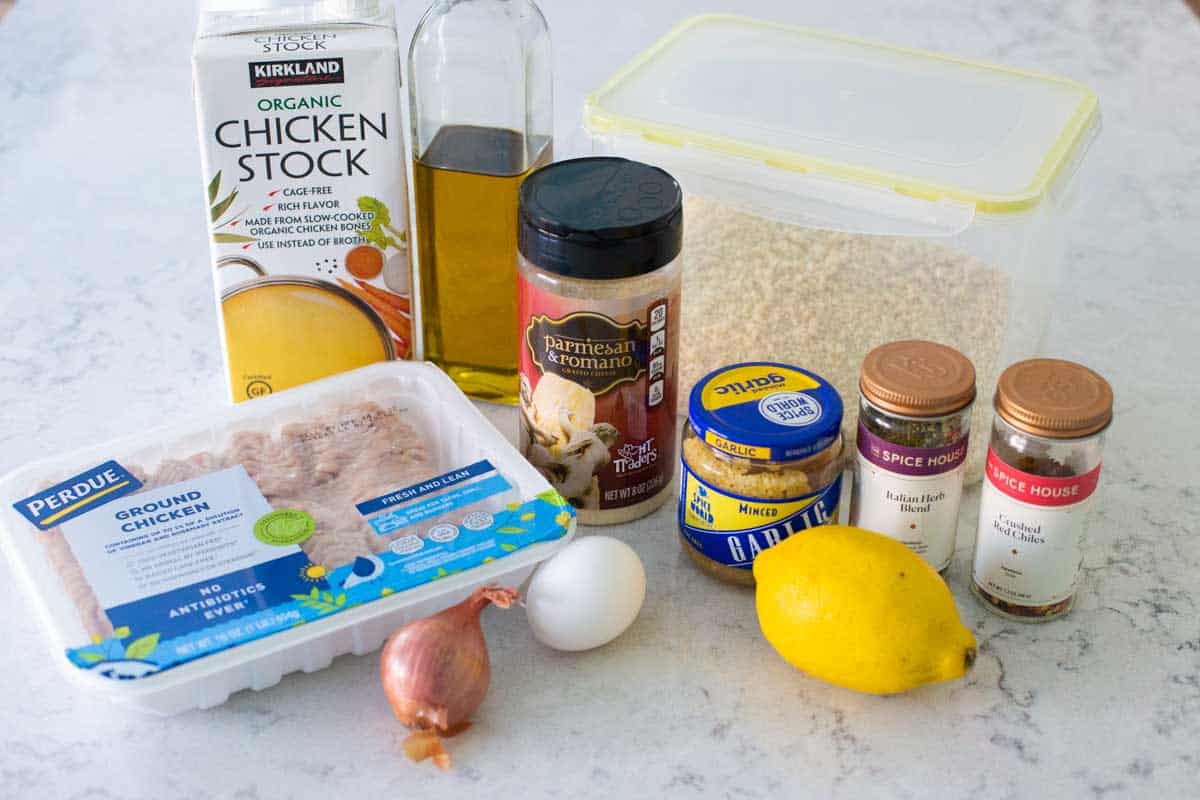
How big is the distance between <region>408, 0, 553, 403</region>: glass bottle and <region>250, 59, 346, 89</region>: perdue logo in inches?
3.2

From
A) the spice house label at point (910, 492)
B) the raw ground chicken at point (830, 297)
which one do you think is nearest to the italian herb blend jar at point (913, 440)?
the spice house label at point (910, 492)

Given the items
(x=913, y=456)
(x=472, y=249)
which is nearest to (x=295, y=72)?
(x=472, y=249)

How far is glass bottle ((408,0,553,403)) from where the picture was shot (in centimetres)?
112

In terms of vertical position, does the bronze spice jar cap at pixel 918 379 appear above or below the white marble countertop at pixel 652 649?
above

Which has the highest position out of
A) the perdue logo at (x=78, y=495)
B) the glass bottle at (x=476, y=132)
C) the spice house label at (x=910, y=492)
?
the glass bottle at (x=476, y=132)

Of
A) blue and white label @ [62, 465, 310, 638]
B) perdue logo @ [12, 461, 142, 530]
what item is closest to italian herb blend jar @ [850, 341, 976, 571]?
blue and white label @ [62, 465, 310, 638]

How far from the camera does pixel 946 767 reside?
0.90 metres

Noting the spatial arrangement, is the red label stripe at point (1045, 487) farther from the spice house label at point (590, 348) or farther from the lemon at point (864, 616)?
the spice house label at point (590, 348)

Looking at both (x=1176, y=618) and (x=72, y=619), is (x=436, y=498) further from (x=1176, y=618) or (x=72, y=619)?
(x=1176, y=618)

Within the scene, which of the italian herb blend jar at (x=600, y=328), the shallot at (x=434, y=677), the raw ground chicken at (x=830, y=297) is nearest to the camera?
the shallot at (x=434, y=677)

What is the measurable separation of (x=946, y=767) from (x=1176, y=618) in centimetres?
25

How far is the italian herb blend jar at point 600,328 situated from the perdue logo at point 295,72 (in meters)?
0.18

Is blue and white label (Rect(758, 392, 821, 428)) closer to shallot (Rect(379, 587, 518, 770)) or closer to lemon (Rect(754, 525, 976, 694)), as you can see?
lemon (Rect(754, 525, 976, 694))

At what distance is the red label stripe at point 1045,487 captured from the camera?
0.93m
